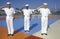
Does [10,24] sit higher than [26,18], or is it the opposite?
[26,18]

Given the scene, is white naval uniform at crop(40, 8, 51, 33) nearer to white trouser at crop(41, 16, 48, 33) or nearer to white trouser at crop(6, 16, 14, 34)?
white trouser at crop(41, 16, 48, 33)

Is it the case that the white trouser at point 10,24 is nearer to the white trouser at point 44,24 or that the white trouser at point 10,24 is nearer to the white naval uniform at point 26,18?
the white naval uniform at point 26,18

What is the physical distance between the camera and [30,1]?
11.6ft

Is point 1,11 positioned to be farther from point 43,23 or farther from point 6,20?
point 43,23

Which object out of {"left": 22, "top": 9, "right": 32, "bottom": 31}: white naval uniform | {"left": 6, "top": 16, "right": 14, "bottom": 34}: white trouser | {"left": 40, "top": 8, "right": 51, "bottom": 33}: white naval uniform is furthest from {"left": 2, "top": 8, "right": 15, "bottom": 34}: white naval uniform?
{"left": 40, "top": 8, "right": 51, "bottom": 33}: white naval uniform

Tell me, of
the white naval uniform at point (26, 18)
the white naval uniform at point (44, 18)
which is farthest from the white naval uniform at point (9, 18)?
the white naval uniform at point (44, 18)

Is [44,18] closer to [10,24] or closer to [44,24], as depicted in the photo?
[44,24]

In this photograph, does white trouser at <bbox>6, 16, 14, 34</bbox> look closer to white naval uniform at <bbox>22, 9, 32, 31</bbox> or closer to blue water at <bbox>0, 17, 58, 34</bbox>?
blue water at <bbox>0, 17, 58, 34</bbox>

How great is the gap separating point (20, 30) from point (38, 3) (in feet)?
2.25

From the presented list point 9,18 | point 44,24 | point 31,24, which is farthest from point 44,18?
point 9,18

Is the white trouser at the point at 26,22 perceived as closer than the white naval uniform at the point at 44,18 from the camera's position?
No

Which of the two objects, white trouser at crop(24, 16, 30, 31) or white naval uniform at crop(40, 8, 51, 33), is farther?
white trouser at crop(24, 16, 30, 31)

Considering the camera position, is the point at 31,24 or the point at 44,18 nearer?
the point at 44,18

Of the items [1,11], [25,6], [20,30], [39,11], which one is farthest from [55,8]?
[1,11]
